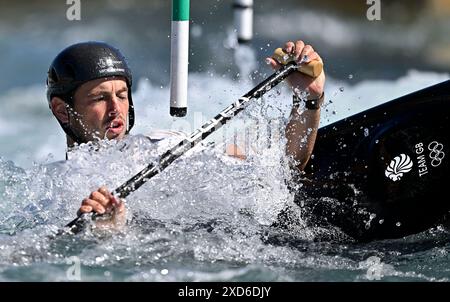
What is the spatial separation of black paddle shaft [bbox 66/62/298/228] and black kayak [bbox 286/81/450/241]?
0.40m

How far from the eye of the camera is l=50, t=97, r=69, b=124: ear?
424cm

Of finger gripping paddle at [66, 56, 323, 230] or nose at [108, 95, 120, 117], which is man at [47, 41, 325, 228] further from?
finger gripping paddle at [66, 56, 323, 230]

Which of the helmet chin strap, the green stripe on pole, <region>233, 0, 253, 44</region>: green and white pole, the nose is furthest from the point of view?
<region>233, 0, 253, 44</region>: green and white pole

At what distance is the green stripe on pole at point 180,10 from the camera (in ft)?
14.7

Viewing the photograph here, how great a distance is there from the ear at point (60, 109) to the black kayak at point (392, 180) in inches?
44.3

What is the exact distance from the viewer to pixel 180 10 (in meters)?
4.49

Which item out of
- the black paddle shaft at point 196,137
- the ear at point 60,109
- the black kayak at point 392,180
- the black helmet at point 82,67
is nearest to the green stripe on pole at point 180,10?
the black helmet at point 82,67

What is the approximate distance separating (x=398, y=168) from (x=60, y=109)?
5.01 ft

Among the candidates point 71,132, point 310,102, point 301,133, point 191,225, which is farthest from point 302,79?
point 71,132

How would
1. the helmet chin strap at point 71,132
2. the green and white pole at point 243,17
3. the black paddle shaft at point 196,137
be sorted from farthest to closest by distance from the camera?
1. the green and white pole at point 243,17
2. the helmet chin strap at point 71,132
3. the black paddle shaft at point 196,137

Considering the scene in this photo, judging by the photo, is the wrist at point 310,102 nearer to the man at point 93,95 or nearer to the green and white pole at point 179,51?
the man at point 93,95

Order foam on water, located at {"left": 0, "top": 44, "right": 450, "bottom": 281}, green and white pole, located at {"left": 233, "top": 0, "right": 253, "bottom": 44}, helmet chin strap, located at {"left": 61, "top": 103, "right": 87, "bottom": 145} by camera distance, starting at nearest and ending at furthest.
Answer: foam on water, located at {"left": 0, "top": 44, "right": 450, "bottom": 281} < helmet chin strap, located at {"left": 61, "top": 103, "right": 87, "bottom": 145} < green and white pole, located at {"left": 233, "top": 0, "right": 253, "bottom": 44}

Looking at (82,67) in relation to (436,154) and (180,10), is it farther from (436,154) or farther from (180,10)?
(436,154)

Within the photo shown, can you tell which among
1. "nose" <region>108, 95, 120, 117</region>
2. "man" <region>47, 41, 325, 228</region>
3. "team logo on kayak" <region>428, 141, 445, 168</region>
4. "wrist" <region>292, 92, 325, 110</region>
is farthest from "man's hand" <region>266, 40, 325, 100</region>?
"nose" <region>108, 95, 120, 117</region>
